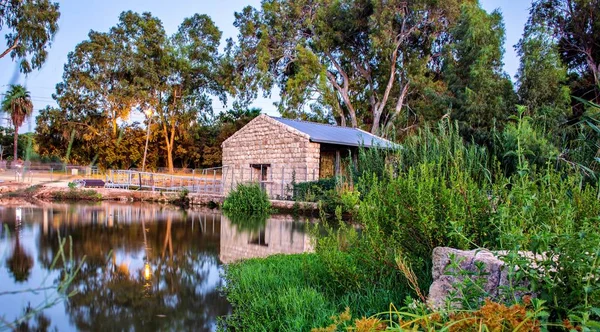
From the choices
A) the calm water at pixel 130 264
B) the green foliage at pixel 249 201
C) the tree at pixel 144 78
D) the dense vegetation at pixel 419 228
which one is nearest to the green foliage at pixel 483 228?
the dense vegetation at pixel 419 228

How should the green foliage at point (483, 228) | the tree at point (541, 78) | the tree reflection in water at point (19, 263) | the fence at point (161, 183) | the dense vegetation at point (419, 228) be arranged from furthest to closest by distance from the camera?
the fence at point (161, 183)
the tree at point (541, 78)
the tree reflection in water at point (19, 263)
the dense vegetation at point (419, 228)
the green foliage at point (483, 228)

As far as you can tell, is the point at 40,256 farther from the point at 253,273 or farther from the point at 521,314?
the point at 521,314

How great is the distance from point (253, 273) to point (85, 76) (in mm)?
31513

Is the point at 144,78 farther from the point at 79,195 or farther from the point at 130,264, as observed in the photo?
the point at 130,264

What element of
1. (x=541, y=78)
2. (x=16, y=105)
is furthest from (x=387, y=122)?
(x=16, y=105)

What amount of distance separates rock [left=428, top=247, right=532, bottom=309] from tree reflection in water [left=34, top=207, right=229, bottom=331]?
169cm

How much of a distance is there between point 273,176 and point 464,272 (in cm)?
1683

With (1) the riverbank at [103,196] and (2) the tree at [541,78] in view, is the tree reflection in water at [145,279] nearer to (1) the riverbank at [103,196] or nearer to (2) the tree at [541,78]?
(1) the riverbank at [103,196]

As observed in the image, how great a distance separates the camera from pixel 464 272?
2.02 metres

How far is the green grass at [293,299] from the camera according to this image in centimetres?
359

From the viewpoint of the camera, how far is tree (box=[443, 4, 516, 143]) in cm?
1529

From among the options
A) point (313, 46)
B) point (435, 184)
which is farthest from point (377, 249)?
point (313, 46)

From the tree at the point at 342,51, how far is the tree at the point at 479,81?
9.12m

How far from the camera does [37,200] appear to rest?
20.5 meters
